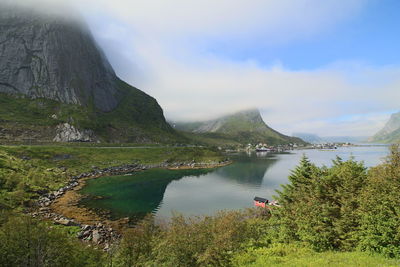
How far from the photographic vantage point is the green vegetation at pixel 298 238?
61.9 feet

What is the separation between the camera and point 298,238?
28.6m

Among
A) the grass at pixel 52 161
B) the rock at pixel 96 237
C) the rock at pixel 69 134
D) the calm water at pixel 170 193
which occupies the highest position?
the rock at pixel 69 134

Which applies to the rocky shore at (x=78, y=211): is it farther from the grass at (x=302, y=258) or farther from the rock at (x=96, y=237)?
the grass at (x=302, y=258)

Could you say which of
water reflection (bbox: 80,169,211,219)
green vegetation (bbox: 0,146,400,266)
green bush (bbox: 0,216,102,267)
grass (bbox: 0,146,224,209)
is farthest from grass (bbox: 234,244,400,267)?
grass (bbox: 0,146,224,209)

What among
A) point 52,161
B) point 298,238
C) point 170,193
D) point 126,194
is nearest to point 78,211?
point 126,194

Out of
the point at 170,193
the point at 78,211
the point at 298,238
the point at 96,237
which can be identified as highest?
the point at 298,238

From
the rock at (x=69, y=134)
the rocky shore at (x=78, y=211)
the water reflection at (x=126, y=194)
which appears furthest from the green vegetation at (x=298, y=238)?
the rock at (x=69, y=134)

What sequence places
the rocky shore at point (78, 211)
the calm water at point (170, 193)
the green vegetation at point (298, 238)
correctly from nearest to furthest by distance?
the green vegetation at point (298, 238), the rocky shore at point (78, 211), the calm water at point (170, 193)

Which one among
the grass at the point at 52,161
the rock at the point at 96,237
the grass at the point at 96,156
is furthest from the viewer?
the grass at the point at 96,156

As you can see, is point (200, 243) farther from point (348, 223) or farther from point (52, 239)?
point (348, 223)

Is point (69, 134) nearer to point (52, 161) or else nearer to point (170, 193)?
point (52, 161)

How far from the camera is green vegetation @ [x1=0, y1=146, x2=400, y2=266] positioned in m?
18.9

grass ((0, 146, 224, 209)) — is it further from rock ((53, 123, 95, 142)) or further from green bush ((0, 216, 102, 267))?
rock ((53, 123, 95, 142))

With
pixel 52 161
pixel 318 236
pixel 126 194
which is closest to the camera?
pixel 318 236
